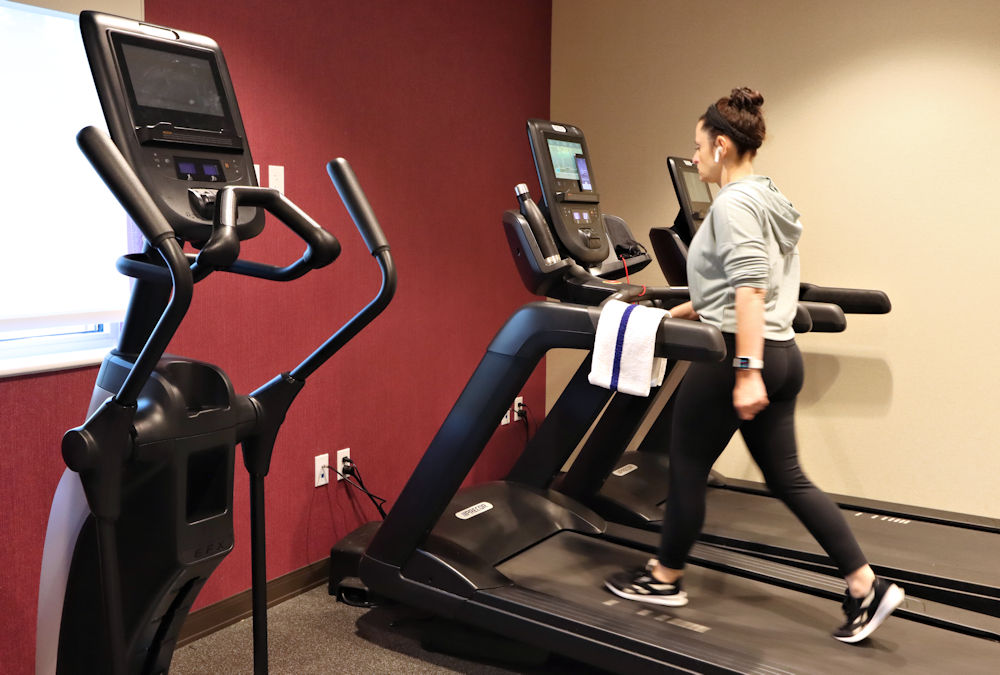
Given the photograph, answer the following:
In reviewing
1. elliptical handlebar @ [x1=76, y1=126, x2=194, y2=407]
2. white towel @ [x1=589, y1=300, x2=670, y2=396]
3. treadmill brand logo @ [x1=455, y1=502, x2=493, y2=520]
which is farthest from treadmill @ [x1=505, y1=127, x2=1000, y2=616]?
elliptical handlebar @ [x1=76, y1=126, x2=194, y2=407]

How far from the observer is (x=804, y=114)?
12.4 feet

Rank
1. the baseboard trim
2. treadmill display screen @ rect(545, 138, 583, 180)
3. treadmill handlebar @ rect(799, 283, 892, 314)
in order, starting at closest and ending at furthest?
1. the baseboard trim
2. treadmill display screen @ rect(545, 138, 583, 180)
3. treadmill handlebar @ rect(799, 283, 892, 314)

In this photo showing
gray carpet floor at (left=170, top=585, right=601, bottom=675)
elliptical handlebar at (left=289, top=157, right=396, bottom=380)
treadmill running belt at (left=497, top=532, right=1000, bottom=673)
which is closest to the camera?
elliptical handlebar at (left=289, top=157, right=396, bottom=380)

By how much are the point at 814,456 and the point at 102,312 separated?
2968 millimetres

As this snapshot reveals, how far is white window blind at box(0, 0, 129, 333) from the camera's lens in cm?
214

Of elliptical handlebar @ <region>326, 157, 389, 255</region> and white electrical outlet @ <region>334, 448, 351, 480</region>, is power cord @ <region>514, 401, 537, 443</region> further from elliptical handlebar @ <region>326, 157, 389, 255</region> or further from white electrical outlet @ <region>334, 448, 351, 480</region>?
elliptical handlebar @ <region>326, 157, 389, 255</region>

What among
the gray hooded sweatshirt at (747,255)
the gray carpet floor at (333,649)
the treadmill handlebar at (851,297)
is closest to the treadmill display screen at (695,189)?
the treadmill handlebar at (851,297)

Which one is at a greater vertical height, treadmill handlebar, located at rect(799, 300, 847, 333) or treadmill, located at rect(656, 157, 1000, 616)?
treadmill handlebar, located at rect(799, 300, 847, 333)

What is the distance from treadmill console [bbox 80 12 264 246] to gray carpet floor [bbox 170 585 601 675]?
144 cm

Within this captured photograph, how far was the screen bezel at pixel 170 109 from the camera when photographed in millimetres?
1515

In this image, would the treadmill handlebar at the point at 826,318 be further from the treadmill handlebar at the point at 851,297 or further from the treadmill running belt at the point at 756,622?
the treadmill running belt at the point at 756,622

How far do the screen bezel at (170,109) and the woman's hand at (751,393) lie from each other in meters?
Answer: 1.26

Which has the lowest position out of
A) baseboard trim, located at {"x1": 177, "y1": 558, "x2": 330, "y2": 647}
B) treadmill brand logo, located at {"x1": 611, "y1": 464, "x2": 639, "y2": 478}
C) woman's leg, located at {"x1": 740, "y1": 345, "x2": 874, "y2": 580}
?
baseboard trim, located at {"x1": 177, "y1": 558, "x2": 330, "y2": 647}

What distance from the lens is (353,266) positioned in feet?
10.3
